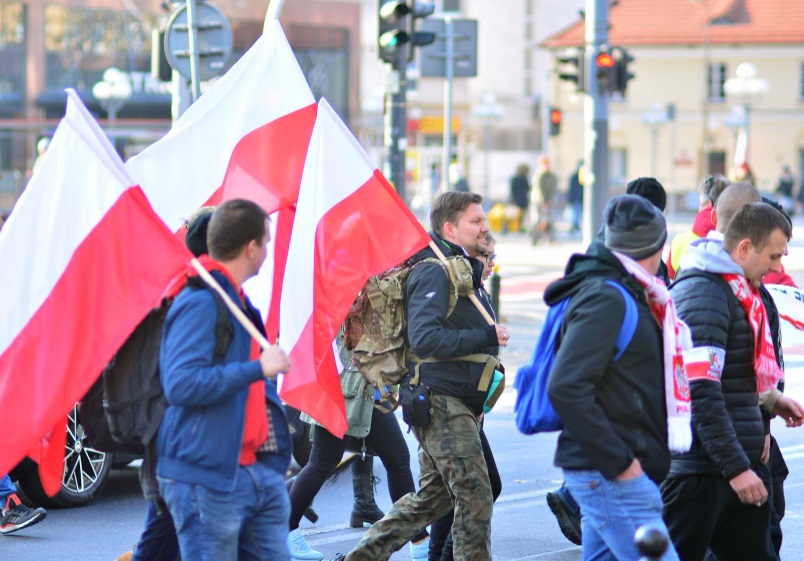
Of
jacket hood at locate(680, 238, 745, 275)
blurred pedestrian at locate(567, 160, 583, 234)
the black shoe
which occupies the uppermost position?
jacket hood at locate(680, 238, 745, 275)

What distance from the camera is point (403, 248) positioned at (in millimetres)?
5879

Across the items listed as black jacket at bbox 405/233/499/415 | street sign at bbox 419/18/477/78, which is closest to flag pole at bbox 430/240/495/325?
black jacket at bbox 405/233/499/415

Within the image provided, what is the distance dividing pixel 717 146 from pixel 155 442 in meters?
61.9

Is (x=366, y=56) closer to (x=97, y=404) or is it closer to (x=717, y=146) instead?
(x=717, y=146)

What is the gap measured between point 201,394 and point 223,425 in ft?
0.53

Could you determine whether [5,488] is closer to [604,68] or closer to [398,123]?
[398,123]

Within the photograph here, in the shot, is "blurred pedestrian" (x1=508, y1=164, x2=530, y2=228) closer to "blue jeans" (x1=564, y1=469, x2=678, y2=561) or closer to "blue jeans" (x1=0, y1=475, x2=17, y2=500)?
"blue jeans" (x1=0, y1=475, x2=17, y2=500)

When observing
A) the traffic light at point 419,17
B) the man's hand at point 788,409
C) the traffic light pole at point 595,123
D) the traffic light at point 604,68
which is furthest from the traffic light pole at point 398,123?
the man's hand at point 788,409

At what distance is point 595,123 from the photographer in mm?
20719

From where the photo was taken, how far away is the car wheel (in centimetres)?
781

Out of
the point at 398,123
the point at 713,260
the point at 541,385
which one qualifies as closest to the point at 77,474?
the point at 541,385

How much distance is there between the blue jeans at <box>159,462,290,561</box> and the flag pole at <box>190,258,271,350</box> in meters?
0.42

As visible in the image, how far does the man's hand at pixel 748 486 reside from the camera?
15.1ft

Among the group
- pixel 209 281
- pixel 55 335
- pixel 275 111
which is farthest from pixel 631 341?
pixel 275 111
